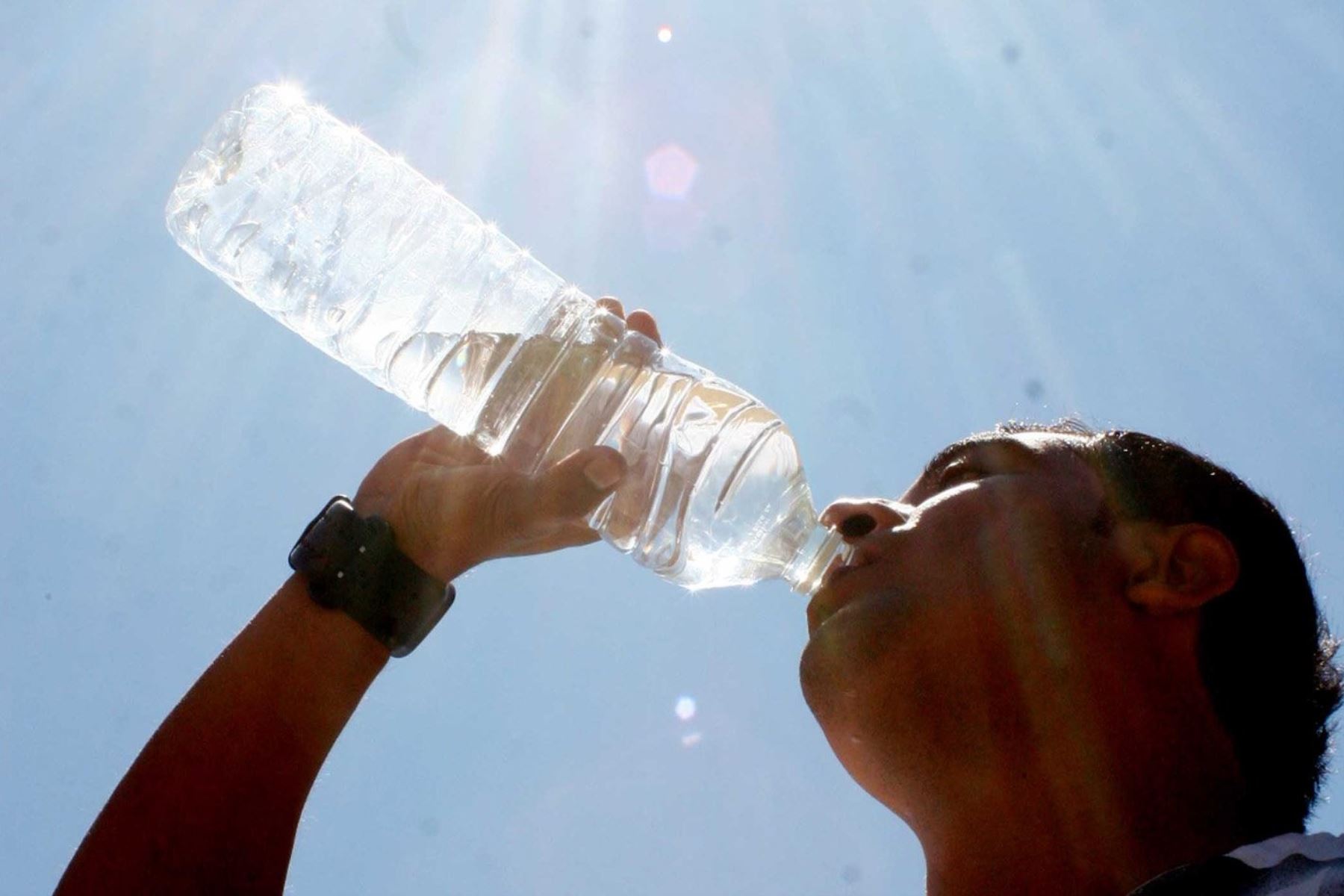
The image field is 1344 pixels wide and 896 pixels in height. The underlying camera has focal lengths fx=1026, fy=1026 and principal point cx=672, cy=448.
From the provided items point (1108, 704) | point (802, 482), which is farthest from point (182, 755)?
point (1108, 704)

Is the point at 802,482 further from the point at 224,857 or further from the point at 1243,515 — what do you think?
the point at 224,857

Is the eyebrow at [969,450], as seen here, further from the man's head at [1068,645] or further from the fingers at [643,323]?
the fingers at [643,323]

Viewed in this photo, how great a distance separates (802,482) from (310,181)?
6.58 ft

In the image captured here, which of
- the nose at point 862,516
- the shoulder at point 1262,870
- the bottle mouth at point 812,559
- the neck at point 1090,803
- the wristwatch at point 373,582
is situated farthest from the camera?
the bottle mouth at point 812,559

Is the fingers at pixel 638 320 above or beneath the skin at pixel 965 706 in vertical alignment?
above

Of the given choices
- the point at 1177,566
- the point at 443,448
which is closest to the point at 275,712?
the point at 443,448

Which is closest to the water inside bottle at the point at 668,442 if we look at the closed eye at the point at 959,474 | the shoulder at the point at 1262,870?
the closed eye at the point at 959,474

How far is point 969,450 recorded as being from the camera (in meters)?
2.35

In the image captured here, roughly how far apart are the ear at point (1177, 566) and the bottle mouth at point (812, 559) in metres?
0.63

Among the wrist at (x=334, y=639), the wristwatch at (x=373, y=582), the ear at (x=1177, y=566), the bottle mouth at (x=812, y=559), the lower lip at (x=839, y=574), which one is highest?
the ear at (x=1177, y=566)

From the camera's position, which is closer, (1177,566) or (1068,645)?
(1068,645)

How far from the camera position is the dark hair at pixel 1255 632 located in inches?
77.5

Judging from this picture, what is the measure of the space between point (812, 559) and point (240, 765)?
1.36 m

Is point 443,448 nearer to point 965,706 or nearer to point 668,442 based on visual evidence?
point 668,442
